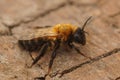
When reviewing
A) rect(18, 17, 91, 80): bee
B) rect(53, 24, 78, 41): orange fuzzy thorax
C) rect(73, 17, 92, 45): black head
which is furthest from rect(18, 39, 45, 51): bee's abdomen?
rect(73, 17, 92, 45): black head

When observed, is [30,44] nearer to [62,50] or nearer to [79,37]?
[62,50]

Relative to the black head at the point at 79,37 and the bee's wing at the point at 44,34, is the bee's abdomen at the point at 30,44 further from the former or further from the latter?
the black head at the point at 79,37

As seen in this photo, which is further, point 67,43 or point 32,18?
point 32,18

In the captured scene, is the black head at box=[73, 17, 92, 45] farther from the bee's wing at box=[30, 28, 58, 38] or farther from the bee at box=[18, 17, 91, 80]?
the bee's wing at box=[30, 28, 58, 38]

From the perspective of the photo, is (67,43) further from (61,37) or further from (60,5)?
(60,5)

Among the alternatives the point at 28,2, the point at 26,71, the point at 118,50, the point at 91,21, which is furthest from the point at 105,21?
the point at 26,71

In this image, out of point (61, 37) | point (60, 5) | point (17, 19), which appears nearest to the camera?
point (61, 37)
